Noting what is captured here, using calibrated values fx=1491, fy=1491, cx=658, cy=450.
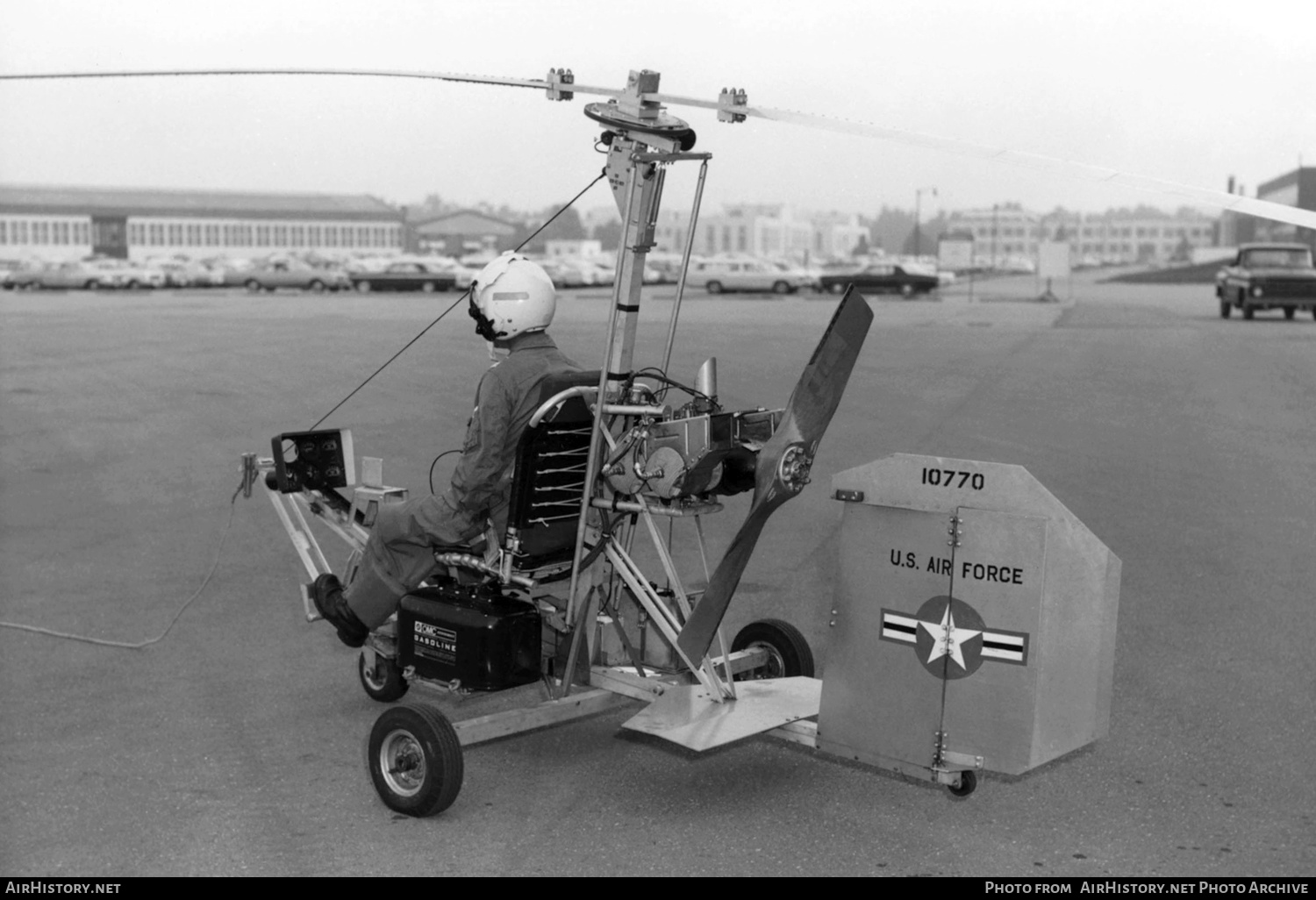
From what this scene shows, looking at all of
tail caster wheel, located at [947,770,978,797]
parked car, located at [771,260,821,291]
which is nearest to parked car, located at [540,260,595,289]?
tail caster wheel, located at [947,770,978,797]

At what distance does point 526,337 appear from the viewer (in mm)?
5445

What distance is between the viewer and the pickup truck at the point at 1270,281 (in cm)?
3044

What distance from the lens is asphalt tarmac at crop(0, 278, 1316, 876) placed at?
4703 mm

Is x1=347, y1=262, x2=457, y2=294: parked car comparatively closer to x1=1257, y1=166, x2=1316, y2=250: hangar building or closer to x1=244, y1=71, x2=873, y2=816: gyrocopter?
x1=244, y1=71, x2=873, y2=816: gyrocopter

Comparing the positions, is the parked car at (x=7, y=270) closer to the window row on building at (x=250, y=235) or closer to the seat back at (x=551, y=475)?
the window row on building at (x=250, y=235)

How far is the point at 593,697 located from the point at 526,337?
1323 millimetres

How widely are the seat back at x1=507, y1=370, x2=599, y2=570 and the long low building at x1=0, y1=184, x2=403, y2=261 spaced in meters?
22.8

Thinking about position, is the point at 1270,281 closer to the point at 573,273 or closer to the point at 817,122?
the point at 573,273

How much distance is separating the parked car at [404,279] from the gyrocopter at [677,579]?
25.3 ft

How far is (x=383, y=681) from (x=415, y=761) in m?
1.19

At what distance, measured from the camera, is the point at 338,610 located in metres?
5.82

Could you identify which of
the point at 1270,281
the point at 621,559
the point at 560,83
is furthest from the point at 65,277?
the point at 560,83

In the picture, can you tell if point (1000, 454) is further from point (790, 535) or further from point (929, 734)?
point (929, 734)

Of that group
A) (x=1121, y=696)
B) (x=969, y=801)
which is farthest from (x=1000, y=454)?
(x=969, y=801)
